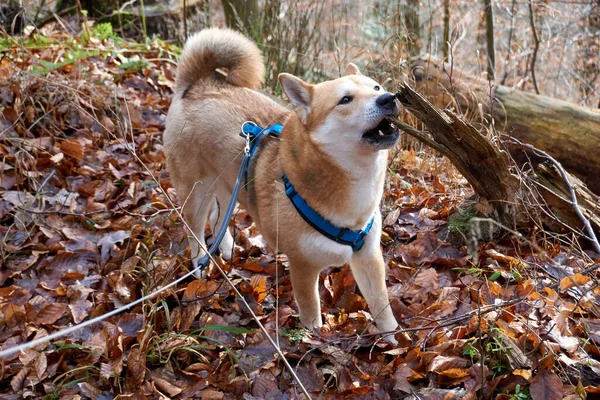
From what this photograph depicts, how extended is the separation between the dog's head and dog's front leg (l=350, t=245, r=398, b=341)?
56 centimetres

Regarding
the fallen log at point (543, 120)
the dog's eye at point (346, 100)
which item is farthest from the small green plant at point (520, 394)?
the fallen log at point (543, 120)

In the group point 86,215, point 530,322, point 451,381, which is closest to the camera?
point 451,381

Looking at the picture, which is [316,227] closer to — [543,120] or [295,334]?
[295,334]

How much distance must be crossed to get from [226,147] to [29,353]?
64.1 inches

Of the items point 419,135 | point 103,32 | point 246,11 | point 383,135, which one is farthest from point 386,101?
point 103,32

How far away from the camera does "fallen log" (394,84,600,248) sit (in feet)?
10.3

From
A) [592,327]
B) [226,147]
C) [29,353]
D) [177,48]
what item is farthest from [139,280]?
[177,48]

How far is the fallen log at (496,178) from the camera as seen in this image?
3.14m

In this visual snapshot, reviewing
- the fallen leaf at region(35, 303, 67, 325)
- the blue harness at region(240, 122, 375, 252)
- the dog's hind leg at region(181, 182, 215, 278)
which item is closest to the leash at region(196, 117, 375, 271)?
the blue harness at region(240, 122, 375, 252)

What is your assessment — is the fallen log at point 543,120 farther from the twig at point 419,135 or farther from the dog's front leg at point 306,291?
the dog's front leg at point 306,291

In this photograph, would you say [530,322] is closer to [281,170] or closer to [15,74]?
[281,170]

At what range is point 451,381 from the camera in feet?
8.52

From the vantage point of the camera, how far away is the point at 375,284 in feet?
10.1

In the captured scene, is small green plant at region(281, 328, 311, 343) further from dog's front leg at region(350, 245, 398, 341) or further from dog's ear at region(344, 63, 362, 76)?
dog's ear at region(344, 63, 362, 76)
